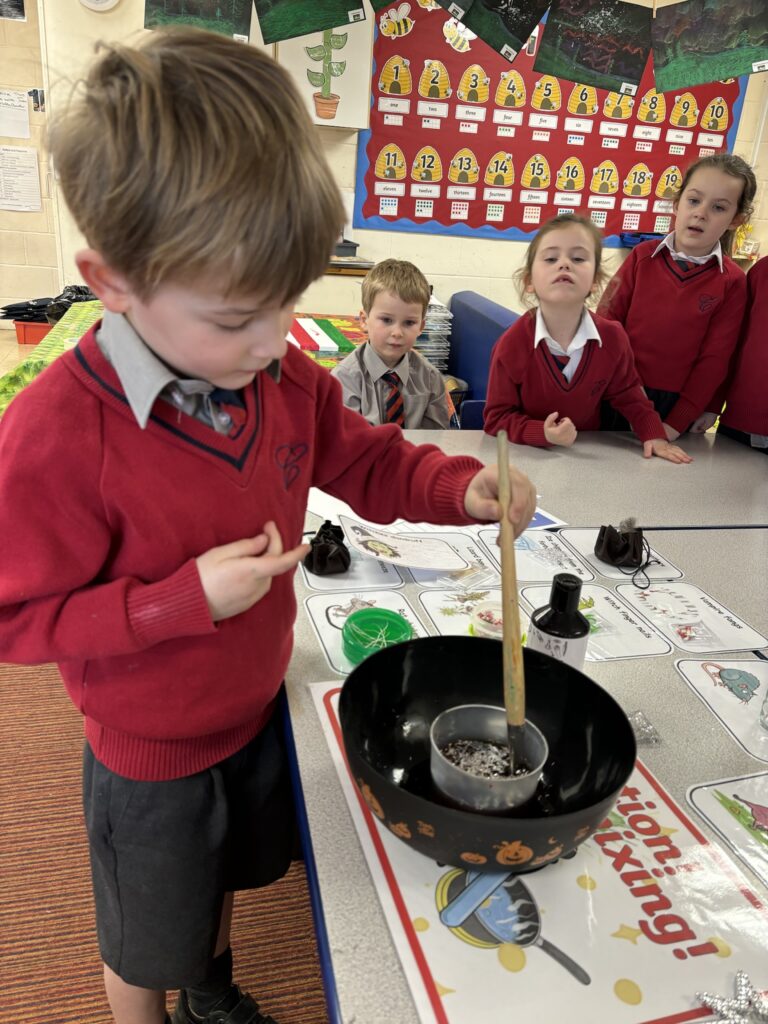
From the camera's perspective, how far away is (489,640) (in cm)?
77

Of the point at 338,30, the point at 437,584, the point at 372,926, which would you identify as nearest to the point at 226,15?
the point at 338,30

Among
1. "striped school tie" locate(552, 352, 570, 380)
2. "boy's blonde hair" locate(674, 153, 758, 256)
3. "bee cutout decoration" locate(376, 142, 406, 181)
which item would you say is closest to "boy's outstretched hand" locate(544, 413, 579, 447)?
"striped school tie" locate(552, 352, 570, 380)

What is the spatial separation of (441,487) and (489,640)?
184mm

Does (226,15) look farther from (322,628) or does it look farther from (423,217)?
(322,628)

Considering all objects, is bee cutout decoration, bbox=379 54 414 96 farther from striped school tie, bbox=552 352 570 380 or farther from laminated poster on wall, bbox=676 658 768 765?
laminated poster on wall, bbox=676 658 768 765

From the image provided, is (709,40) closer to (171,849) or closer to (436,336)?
(436,336)

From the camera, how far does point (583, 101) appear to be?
4055 millimetres

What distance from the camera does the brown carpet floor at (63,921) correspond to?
1241 millimetres

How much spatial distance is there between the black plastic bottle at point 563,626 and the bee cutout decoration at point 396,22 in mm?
3806

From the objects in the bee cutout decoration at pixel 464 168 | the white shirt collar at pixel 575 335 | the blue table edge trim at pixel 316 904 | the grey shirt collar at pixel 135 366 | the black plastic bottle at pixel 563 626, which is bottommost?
the blue table edge trim at pixel 316 904

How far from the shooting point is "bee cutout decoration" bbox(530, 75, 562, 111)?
13.0 feet

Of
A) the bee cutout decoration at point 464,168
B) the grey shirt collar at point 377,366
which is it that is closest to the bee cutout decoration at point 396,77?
the bee cutout decoration at point 464,168

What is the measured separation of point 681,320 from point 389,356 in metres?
0.77

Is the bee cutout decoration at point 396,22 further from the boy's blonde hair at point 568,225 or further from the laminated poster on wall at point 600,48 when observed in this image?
the boy's blonde hair at point 568,225
